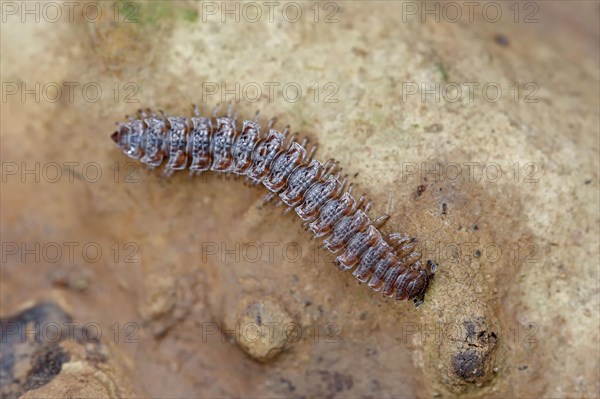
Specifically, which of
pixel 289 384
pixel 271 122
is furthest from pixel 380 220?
pixel 289 384

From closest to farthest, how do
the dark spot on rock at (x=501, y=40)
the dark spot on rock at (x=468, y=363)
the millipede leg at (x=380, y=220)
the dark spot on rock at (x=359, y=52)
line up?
the dark spot on rock at (x=468, y=363)
the millipede leg at (x=380, y=220)
the dark spot on rock at (x=359, y=52)
the dark spot on rock at (x=501, y=40)

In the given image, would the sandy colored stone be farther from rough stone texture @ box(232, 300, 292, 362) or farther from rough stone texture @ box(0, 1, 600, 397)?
rough stone texture @ box(0, 1, 600, 397)

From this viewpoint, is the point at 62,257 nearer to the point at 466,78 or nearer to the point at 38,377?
the point at 38,377

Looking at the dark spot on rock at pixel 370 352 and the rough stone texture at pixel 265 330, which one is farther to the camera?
the dark spot on rock at pixel 370 352

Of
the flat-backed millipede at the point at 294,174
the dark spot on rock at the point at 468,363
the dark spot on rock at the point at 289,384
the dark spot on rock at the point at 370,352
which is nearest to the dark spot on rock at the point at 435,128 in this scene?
the flat-backed millipede at the point at 294,174

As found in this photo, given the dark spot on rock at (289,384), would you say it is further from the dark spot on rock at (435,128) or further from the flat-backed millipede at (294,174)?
the dark spot on rock at (435,128)

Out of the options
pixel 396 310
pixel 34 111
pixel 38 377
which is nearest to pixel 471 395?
pixel 396 310

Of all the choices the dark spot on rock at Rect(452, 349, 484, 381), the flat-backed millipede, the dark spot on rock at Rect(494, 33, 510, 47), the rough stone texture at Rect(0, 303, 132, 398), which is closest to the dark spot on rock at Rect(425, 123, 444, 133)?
the flat-backed millipede

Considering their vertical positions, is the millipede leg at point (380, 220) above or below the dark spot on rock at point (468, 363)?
above
